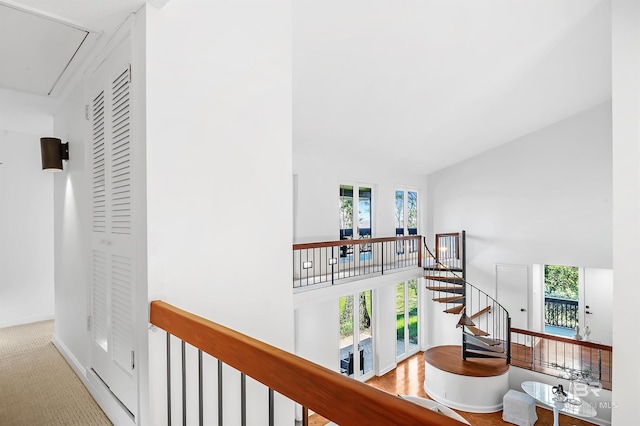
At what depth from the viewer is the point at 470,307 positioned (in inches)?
355

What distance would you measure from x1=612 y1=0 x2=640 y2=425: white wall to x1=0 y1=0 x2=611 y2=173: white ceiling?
1098 millimetres

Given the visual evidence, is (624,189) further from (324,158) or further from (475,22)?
(324,158)

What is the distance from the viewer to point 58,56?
2158 millimetres

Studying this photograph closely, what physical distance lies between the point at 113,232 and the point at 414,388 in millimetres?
7094

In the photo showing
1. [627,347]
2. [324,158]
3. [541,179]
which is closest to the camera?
[627,347]

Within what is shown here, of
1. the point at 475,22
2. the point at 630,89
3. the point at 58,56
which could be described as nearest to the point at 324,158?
the point at 475,22

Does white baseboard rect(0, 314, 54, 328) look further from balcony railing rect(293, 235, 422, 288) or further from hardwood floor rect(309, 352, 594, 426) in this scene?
hardwood floor rect(309, 352, 594, 426)

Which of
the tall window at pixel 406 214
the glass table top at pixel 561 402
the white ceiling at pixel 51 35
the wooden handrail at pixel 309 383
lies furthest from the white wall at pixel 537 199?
the white ceiling at pixel 51 35

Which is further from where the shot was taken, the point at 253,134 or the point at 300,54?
the point at 300,54

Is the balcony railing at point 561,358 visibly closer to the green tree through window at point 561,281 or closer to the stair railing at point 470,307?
the stair railing at point 470,307

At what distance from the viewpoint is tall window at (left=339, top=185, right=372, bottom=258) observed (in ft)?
24.2

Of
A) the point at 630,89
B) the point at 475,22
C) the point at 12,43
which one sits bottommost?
the point at 12,43

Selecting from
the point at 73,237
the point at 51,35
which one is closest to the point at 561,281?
the point at 73,237

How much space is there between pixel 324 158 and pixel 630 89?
4511 millimetres
